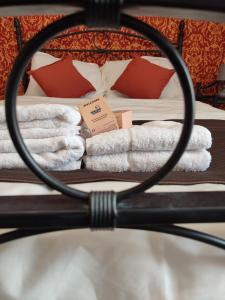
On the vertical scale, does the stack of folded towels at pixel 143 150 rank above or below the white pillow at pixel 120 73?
below

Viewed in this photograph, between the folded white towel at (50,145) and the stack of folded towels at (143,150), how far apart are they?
0.09 ft

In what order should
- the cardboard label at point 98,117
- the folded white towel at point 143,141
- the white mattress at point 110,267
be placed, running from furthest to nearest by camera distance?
1. the cardboard label at point 98,117
2. the folded white towel at point 143,141
3. the white mattress at point 110,267

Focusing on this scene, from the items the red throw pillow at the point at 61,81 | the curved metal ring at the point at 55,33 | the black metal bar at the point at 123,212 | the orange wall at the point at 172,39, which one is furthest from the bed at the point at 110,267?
the orange wall at the point at 172,39

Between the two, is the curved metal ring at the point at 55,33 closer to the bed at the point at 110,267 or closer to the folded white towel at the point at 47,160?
the bed at the point at 110,267

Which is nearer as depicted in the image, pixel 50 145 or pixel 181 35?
pixel 50 145

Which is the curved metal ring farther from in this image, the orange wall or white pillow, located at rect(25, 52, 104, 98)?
the orange wall

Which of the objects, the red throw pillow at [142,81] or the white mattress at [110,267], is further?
the red throw pillow at [142,81]

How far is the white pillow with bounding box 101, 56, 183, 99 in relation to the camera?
8.82 ft

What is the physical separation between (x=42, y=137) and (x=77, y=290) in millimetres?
420

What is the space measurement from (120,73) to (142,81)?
0.75 ft

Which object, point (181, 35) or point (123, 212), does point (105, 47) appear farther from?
point (123, 212)

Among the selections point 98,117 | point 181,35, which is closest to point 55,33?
point 98,117

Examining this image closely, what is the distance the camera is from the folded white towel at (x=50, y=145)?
2.62ft

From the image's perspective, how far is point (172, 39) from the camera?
10.0 ft
